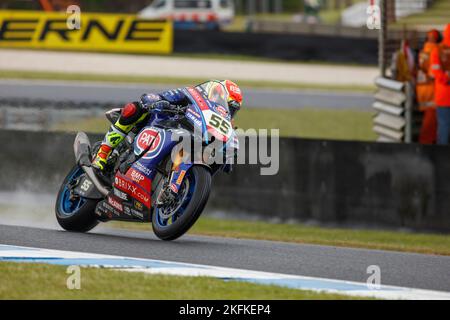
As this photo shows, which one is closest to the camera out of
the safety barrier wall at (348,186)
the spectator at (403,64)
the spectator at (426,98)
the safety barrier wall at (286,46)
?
the safety barrier wall at (348,186)

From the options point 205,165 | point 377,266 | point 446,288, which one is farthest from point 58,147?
point 446,288

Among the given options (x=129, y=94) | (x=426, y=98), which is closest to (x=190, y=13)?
(x=129, y=94)

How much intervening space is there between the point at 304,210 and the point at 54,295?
6.73 meters

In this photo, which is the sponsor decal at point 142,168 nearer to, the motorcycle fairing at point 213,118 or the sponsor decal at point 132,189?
the sponsor decal at point 132,189

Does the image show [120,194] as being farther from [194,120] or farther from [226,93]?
[226,93]

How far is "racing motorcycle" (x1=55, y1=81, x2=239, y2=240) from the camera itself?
8758 millimetres

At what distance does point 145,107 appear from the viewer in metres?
9.30

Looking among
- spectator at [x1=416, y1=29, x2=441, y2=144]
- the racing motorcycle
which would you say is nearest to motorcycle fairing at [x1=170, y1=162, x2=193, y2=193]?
the racing motorcycle

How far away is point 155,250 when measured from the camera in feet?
28.2

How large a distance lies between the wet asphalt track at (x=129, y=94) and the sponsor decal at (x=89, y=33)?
11.5 feet

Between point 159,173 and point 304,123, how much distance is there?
1312 centimetres

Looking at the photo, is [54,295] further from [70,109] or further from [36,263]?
[70,109]

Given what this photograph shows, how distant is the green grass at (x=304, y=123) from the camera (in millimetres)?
20391

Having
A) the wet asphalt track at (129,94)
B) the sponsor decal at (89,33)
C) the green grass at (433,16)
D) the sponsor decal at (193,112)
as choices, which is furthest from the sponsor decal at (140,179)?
the sponsor decal at (89,33)
